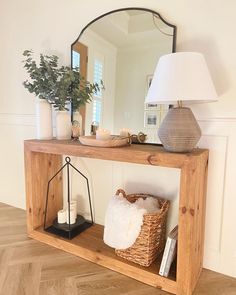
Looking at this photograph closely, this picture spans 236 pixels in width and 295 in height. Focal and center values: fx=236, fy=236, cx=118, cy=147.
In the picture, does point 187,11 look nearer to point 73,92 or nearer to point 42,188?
point 73,92

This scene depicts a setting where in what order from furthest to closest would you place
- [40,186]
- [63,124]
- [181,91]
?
[40,186], [63,124], [181,91]

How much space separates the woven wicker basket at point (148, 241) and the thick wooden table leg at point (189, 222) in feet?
0.65

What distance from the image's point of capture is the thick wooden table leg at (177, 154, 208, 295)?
1.18 meters

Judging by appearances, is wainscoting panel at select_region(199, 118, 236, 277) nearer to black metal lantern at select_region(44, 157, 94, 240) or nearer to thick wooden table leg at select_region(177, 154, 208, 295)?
thick wooden table leg at select_region(177, 154, 208, 295)

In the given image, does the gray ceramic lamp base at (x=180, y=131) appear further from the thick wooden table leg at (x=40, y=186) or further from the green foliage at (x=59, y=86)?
the thick wooden table leg at (x=40, y=186)

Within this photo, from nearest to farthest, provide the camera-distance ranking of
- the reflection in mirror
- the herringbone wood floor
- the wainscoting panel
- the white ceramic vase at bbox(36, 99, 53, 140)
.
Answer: the herringbone wood floor → the wainscoting panel → the reflection in mirror → the white ceramic vase at bbox(36, 99, 53, 140)

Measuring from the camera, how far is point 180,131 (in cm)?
120

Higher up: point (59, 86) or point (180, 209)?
point (59, 86)

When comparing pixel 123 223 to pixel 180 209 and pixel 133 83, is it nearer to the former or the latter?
pixel 180 209

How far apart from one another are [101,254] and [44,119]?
104 cm

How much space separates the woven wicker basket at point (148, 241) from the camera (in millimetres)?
1382

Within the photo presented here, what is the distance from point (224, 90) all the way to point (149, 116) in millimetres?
481

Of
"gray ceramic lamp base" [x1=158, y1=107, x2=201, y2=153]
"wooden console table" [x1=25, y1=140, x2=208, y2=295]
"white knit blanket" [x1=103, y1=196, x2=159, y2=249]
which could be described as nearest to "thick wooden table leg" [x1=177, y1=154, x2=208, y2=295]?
"wooden console table" [x1=25, y1=140, x2=208, y2=295]

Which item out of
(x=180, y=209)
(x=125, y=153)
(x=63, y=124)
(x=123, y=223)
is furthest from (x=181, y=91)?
(x=63, y=124)
